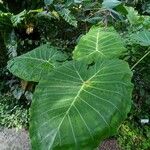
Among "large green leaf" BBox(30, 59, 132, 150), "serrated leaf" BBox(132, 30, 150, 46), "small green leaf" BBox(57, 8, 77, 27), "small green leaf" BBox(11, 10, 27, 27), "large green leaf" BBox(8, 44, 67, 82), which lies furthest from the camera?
"small green leaf" BBox(57, 8, 77, 27)

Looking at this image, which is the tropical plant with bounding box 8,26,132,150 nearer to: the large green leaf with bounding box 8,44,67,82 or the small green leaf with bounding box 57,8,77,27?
the large green leaf with bounding box 8,44,67,82

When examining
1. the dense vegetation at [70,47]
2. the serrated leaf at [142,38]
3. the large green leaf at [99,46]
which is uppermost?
the serrated leaf at [142,38]

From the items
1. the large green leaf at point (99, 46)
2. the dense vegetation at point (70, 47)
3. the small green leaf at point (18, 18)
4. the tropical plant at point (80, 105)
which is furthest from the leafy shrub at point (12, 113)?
the tropical plant at point (80, 105)

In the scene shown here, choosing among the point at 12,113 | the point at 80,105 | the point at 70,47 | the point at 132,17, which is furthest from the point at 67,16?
the point at 80,105

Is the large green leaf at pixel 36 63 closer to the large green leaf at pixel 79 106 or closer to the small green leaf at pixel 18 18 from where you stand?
the large green leaf at pixel 79 106

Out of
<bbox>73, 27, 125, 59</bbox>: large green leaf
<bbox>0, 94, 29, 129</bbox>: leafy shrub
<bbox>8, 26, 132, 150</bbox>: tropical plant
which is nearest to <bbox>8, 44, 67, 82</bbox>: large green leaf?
<bbox>73, 27, 125, 59</bbox>: large green leaf

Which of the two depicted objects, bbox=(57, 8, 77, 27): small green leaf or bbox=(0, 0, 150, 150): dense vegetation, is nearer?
bbox=(0, 0, 150, 150): dense vegetation

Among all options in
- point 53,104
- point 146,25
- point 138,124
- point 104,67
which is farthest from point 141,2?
point 53,104

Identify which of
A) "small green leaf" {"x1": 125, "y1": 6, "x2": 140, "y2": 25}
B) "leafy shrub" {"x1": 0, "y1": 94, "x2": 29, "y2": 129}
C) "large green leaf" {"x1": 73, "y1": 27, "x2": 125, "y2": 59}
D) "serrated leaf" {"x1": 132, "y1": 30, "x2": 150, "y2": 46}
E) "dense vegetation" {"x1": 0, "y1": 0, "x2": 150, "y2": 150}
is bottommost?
"leafy shrub" {"x1": 0, "y1": 94, "x2": 29, "y2": 129}
